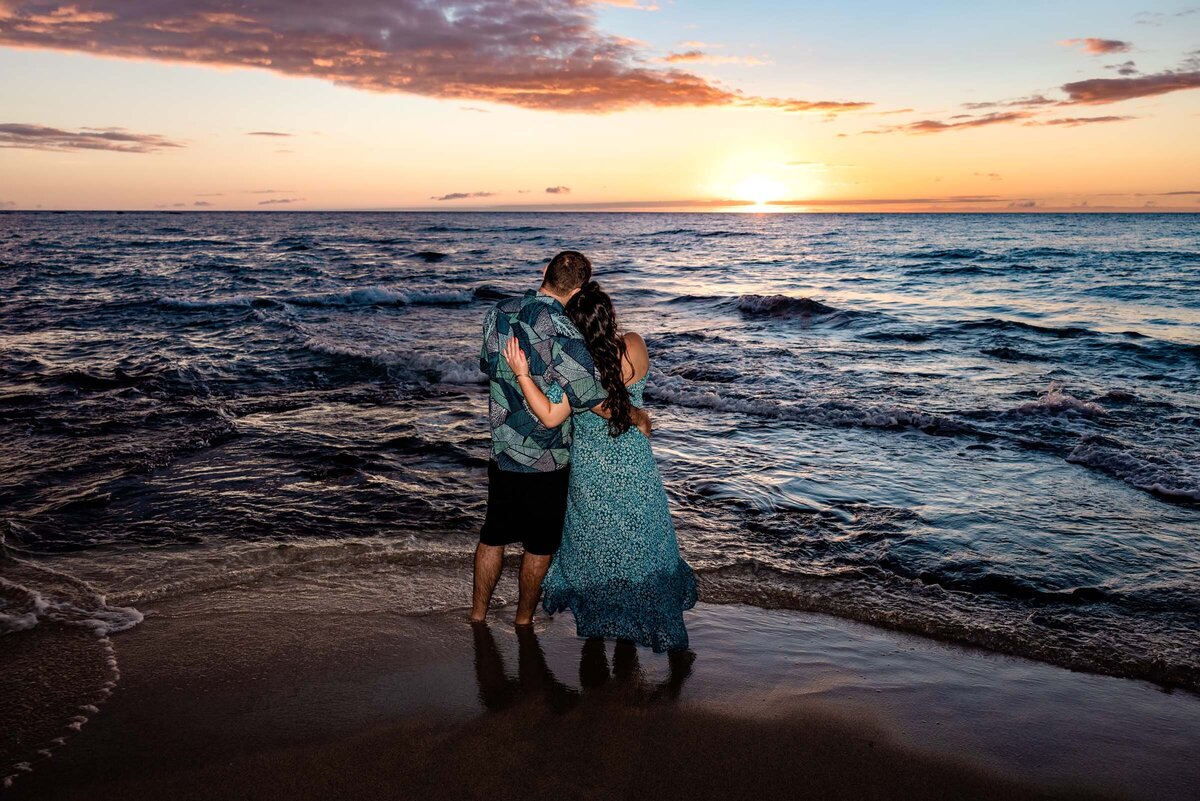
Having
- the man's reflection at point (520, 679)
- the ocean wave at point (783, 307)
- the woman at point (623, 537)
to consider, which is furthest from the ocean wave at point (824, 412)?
the ocean wave at point (783, 307)

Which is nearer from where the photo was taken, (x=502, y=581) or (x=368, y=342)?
(x=502, y=581)

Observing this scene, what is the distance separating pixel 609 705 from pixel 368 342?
13801 mm

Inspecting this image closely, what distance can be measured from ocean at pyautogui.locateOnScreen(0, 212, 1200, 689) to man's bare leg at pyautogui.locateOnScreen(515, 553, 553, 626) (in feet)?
2.07

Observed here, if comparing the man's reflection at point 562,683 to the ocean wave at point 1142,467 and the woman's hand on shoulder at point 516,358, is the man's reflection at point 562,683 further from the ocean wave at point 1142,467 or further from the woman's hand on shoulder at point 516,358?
the ocean wave at point 1142,467

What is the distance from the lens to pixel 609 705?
354 centimetres

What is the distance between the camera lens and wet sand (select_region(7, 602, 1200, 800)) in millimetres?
2973

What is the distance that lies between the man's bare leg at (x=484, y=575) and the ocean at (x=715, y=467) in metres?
0.37

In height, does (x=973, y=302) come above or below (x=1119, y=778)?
above

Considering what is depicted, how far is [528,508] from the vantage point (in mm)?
3961

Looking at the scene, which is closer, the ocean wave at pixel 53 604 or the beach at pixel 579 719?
the beach at pixel 579 719

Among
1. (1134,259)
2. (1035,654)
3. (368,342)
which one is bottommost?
(1035,654)

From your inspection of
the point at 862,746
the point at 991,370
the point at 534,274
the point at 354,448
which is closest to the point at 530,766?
the point at 862,746

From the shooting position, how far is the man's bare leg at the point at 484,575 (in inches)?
165

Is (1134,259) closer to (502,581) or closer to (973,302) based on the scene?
(973,302)
